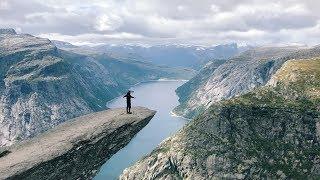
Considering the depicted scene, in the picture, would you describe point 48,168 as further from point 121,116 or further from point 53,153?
point 121,116

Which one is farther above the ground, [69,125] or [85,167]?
[69,125]

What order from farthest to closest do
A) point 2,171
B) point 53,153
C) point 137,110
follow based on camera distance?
point 137,110 < point 53,153 < point 2,171

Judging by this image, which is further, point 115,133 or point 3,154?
point 115,133

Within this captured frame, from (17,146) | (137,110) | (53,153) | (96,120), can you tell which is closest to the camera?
(53,153)

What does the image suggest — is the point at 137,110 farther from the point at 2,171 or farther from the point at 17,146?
the point at 2,171

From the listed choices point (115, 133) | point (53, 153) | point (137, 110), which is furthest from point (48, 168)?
point (137, 110)

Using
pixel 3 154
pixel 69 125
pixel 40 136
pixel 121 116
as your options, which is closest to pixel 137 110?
pixel 121 116
